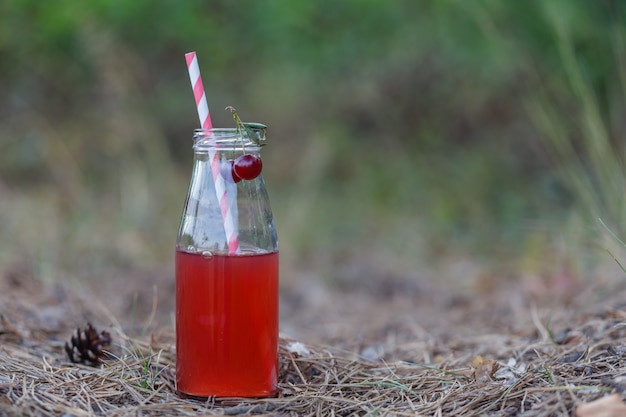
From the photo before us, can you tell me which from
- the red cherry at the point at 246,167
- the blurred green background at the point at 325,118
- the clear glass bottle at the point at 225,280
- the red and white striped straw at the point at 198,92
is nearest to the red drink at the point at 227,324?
the clear glass bottle at the point at 225,280

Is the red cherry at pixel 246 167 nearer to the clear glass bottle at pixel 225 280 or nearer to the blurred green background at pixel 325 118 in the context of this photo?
the clear glass bottle at pixel 225 280

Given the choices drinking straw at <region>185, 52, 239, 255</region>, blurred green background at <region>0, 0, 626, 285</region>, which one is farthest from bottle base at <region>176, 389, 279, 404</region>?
blurred green background at <region>0, 0, 626, 285</region>

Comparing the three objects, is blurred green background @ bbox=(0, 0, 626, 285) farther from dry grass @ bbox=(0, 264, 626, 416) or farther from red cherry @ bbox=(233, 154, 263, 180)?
red cherry @ bbox=(233, 154, 263, 180)

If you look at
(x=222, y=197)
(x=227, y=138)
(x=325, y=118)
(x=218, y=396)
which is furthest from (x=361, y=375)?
(x=325, y=118)

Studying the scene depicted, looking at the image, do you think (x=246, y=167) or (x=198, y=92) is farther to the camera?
(x=198, y=92)

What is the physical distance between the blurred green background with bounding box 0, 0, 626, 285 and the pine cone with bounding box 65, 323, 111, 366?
8.15 feet

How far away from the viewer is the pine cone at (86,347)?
7.07 ft

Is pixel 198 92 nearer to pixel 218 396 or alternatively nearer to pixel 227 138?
pixel 227 138

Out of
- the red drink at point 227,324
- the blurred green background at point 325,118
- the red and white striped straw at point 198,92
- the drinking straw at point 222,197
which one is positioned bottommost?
the red drink at point 227,324

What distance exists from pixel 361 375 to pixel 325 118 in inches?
211

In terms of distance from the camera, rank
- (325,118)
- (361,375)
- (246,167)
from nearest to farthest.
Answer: (246,167) < (361,375) < (325,118)

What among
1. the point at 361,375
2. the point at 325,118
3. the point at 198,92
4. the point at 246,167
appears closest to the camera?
the point at 246,167

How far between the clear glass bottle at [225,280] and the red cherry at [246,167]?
0.03 m

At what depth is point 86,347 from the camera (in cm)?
216
